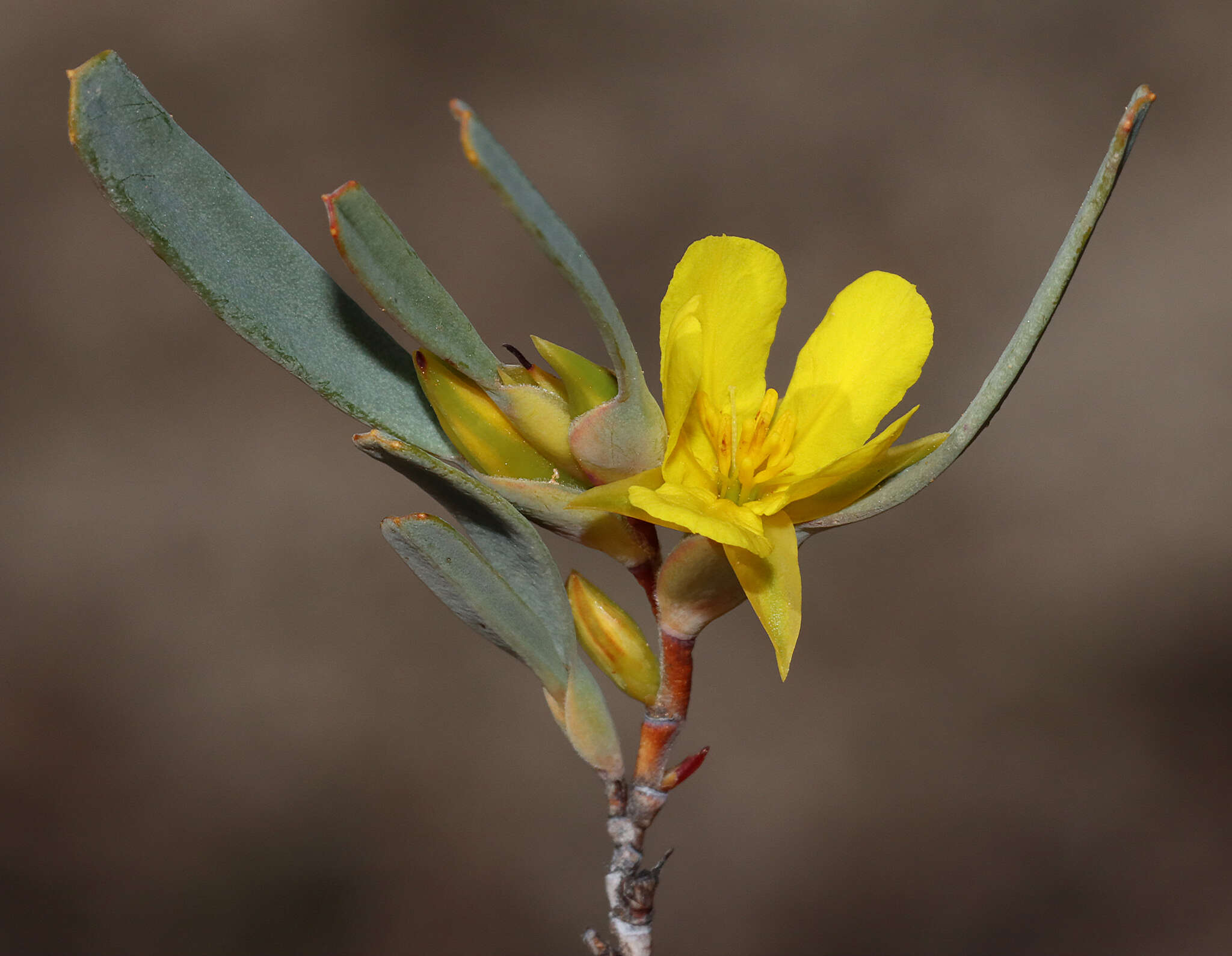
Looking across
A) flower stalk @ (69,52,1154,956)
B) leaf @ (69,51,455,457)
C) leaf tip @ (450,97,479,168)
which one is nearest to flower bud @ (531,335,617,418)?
flower stalk @ (69,52,1154,956)

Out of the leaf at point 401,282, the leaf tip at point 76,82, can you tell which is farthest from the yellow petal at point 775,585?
the leaf tip at point 76,82

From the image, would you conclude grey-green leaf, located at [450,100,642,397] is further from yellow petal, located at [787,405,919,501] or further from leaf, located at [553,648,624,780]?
leaf, located at [553,648,624,780]

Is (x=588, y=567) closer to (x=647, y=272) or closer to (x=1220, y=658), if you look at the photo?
(x=647, y=272)

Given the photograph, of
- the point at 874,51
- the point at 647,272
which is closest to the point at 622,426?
the point at 647,272

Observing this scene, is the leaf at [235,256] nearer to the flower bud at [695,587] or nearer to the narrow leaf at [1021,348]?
the flower bud at [695,587]

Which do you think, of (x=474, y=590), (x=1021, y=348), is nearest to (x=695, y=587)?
(x=474, y=590)
